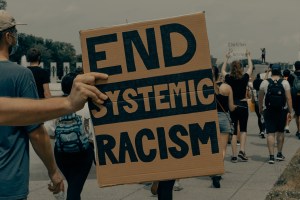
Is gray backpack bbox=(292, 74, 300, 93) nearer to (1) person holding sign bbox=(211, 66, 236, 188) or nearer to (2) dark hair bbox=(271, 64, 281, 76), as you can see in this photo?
(2) dark hair bbox=(271, 64, 281, 76)

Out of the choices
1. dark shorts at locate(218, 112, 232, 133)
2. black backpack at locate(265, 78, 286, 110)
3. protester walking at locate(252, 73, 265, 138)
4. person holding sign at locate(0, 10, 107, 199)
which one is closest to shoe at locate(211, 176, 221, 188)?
dark shorts at locate(218, 112, 232, 133)

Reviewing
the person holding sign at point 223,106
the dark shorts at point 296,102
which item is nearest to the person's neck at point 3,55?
the person holding sign at point 223,106

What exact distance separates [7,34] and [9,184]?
2.85ft

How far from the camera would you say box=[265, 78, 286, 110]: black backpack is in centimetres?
955

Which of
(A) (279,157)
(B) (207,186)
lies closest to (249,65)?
(A) (279,157)

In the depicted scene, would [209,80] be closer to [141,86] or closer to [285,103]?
[141,86]

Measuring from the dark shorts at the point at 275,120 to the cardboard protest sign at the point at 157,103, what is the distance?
700 centimetres

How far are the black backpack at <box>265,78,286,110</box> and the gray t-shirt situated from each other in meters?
7.06

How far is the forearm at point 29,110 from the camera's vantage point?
7.77ft

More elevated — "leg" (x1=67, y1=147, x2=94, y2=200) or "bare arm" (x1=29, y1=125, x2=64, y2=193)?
"bare arm" (x1=29, y1=125, x2=64, y2=193)

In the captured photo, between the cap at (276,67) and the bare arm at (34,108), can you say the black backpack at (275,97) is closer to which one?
the cap at (276,67)

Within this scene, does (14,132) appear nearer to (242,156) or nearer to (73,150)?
(73,150)

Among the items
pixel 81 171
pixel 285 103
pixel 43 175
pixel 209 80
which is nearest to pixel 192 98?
pixel 209 80

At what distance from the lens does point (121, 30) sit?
2.88 m
